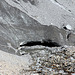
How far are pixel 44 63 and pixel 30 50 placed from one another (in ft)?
5.65

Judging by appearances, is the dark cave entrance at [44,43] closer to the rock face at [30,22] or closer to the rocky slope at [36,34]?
the rocky slope at [36,34]

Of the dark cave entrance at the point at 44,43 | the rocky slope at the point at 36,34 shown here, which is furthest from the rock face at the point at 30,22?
the dark cave entrance at the point at 44,43

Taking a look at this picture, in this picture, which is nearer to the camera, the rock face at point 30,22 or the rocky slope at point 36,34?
the rocky slope at point 36,34

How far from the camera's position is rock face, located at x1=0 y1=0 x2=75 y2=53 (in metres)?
9.47

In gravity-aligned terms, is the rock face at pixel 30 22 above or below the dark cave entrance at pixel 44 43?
above

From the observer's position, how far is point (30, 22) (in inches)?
404

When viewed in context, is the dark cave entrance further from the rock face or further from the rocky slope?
the rock face

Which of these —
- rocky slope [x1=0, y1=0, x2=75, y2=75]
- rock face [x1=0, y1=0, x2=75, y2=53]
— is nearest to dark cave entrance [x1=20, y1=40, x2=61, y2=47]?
rocky slope [x1=0, y1=0, x2=75, y2=75]

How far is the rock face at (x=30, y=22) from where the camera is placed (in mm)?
9469

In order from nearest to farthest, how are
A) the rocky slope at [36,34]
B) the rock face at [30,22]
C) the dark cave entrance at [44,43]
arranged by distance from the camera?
the rocky slope at [36,34], the rock face at [30,22], the dark cave entrance at [44,43]

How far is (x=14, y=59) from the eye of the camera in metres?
9.02

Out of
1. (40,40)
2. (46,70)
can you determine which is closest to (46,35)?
(40,40)

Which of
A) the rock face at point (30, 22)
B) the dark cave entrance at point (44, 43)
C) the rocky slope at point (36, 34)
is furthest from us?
the dark cave entrance at point (44, 43)

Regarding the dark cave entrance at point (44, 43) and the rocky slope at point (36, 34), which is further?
the dark cave entrance at point (44, 43)
